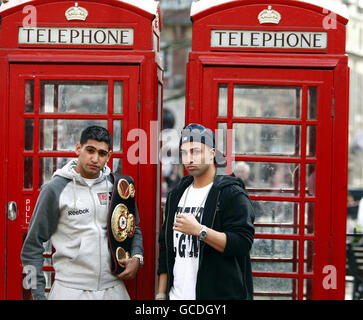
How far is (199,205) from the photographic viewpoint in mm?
3299

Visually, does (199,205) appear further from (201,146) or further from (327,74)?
(327,74)

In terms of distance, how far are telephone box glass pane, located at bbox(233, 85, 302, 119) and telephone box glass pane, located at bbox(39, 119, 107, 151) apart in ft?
3.12

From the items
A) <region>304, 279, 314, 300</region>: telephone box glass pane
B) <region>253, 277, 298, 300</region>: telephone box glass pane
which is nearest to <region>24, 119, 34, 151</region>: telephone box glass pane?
<region>253, 277, 298, 300</region>: telephone box glass pane

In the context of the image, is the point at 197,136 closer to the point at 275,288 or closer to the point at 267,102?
the point at 267,102

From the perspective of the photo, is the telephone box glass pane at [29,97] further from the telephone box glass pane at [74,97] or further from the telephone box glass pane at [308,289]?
the telephone box glass pane at [308,289]

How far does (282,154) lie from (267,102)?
1.25 ft

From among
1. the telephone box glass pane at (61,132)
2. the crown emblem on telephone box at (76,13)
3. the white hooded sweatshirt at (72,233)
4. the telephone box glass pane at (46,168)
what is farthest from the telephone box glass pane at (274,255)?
the crown emblem on telephone box at (76,13)

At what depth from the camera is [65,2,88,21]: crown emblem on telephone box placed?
13.5 ft

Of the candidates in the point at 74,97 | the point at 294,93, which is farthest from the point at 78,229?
the point at 294,93

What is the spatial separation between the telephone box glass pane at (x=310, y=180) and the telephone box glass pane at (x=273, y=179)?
4.1 inches

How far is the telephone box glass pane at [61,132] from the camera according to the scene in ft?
13.7

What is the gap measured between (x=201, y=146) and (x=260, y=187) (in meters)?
1.10

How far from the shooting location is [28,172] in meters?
4.14

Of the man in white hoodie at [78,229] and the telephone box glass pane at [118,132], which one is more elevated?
the telephone box glass pane at [118,132]
